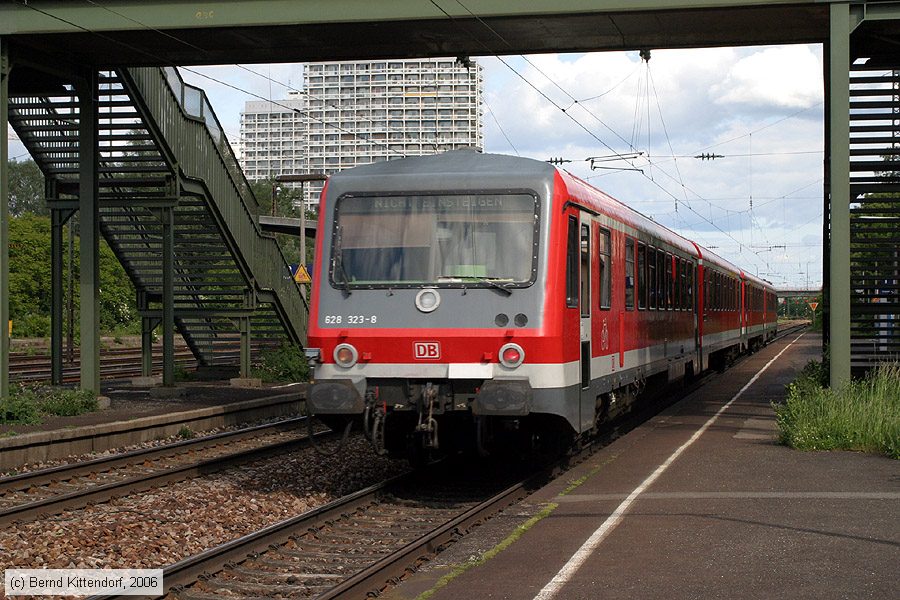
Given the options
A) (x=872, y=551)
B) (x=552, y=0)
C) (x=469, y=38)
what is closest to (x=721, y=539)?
(x=872, y=551)

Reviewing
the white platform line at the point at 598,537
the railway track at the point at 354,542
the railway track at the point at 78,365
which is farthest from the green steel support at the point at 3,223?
the white platform line at the point at 598,537

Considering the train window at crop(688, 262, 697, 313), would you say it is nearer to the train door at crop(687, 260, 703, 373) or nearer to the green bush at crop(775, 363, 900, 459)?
the train door at crop(687, 260, 703, 373)

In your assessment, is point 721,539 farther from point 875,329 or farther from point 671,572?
point 875,329

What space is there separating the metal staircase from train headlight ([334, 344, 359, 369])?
9837 mm

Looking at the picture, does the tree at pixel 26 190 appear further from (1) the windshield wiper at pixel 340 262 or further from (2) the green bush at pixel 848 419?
(1) the windshield wiper at pixel 340 262

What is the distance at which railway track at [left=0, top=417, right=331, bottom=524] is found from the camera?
10.9 metres

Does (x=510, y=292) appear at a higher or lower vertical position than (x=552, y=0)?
lower

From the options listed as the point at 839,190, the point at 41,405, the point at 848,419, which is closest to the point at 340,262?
the point at 848,419

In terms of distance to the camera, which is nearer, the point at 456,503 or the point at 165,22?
the point at 456,503

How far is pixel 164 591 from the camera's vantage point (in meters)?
7.43

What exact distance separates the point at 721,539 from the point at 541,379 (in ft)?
8.19

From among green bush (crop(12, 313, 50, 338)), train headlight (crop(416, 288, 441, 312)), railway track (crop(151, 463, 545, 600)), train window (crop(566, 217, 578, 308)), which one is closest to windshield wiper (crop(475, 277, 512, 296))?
train headlight (crop(416, 288, 441, 312))

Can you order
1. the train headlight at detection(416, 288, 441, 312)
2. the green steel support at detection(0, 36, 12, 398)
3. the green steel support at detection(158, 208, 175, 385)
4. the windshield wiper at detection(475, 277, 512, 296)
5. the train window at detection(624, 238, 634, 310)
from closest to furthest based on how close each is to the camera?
the windshield wiper at detection(475, 277, 512, 296)
the train headlight at detection(416, 288, 441, 312)
the train window at detection(624, 238, 634, 310)
the green steel support at detection(0, 36, 12, 398)
the green steel support at detection(158, 208, 175, 385)

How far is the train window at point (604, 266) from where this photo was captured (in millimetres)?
12963
